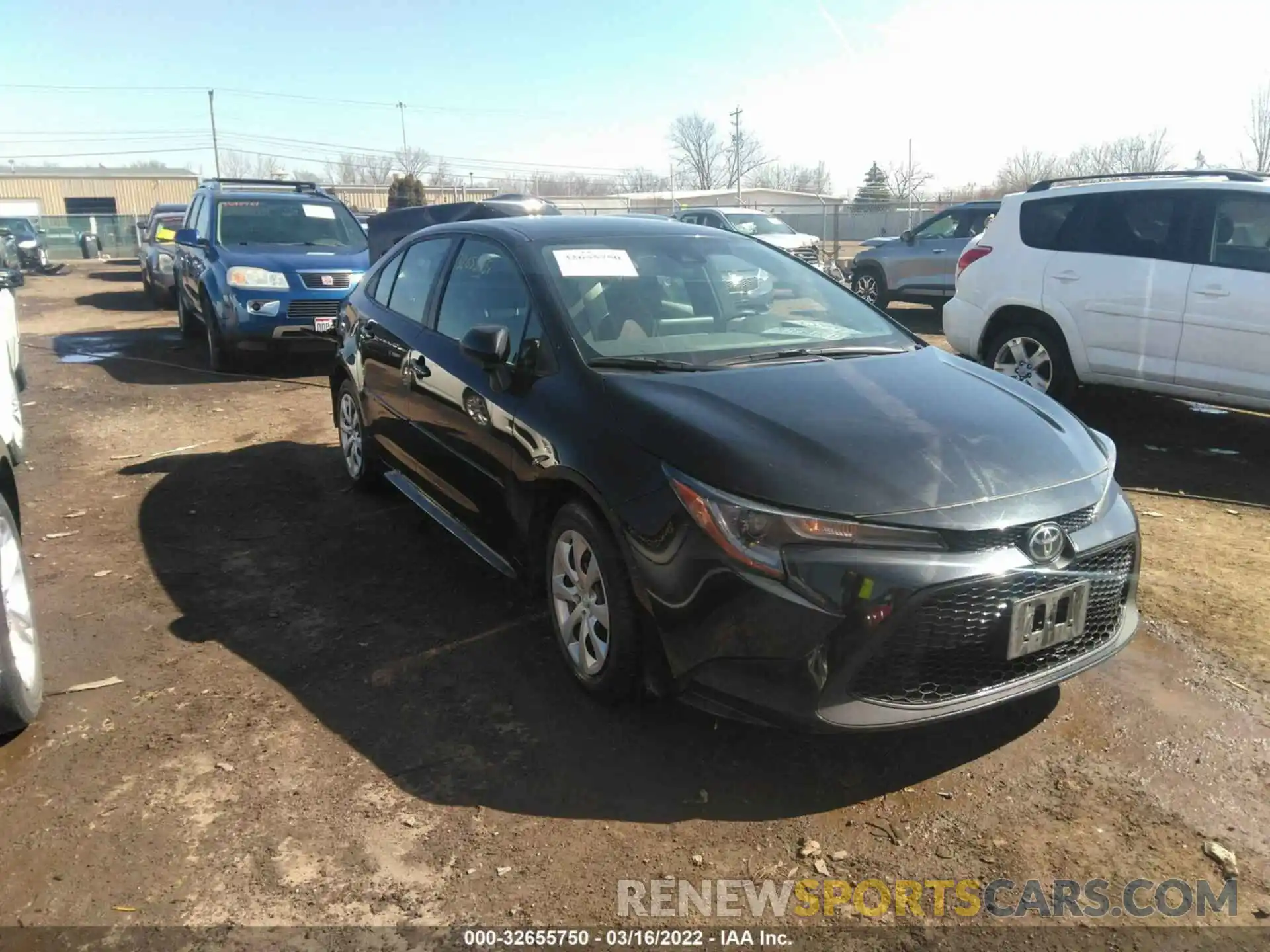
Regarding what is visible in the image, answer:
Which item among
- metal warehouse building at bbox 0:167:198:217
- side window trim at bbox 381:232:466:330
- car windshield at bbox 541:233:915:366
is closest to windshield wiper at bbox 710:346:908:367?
car windshield at bbox 541:233:915:366

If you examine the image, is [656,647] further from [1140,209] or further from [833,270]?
[833,270]

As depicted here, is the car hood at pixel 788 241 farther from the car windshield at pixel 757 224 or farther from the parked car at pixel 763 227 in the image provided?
the car windshield at pixel 757 224

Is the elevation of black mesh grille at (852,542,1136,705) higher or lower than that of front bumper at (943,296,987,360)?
lower

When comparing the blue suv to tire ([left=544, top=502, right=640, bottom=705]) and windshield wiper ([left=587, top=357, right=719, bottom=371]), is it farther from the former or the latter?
tire ([left=544, top=502, right=640, bottom=705])

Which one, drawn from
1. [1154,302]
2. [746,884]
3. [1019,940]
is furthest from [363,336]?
[1154,302]

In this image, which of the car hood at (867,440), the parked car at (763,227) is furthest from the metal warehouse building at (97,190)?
the car hood at (867,440)

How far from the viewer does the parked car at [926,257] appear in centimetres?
1419

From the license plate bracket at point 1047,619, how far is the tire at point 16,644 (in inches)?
120

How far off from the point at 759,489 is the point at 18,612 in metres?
2.51

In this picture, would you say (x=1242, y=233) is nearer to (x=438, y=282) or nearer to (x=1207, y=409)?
(x=1207, y=409)

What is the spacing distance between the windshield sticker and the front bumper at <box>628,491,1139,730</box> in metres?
1.53

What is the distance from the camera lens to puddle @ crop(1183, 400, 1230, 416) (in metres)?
7.81

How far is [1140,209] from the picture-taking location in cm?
688

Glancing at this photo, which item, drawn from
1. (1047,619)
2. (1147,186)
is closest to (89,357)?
(1147,186)
